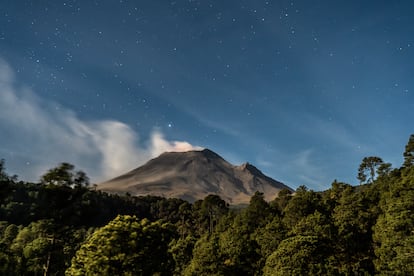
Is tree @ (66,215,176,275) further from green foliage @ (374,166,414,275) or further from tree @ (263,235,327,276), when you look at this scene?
green foliage @ (374,166,414,275)

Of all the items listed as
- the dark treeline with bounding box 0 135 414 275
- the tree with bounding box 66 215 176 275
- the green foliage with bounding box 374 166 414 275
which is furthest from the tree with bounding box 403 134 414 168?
the tree with bounding box 66 215 176 275

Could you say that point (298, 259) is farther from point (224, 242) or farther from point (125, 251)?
point (224, 242)

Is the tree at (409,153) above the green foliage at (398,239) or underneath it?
above

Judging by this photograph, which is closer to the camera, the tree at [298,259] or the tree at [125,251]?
the tree at [125,251]

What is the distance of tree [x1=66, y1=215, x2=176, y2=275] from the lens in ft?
74.1

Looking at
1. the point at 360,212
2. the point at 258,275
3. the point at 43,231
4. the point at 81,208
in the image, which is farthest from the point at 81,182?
the point at 360,212

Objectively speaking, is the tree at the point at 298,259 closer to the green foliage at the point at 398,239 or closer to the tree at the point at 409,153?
the green foliage at the point at 398,239

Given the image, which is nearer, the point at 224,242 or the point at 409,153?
the point at 224,242

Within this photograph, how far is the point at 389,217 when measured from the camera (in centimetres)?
3556

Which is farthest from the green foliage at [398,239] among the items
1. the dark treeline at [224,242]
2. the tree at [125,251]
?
the tree at [125,251]

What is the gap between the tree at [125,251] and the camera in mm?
22594

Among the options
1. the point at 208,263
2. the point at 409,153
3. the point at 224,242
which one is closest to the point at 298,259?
the point at 208,263

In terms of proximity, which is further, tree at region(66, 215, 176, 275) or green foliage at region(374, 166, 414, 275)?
green foliage at region(374, 166, 414, 275)

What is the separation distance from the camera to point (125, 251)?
23031mm
